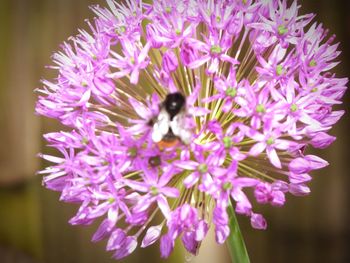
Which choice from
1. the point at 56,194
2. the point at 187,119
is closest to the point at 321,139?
the point at 187,119

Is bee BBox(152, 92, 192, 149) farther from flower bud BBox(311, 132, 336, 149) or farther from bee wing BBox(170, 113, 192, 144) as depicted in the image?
flower bud BBox(311, 132, 336, 149)

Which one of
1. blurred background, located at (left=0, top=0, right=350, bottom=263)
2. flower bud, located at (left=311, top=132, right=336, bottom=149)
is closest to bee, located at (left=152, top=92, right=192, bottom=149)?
flower bud, located at (left=311, top=132, right=336, bottom=149)

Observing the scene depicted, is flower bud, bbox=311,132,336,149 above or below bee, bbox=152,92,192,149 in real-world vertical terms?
below

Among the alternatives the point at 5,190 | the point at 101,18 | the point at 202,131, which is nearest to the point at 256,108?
the point at 202,131

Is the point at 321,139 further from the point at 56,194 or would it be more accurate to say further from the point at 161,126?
the point at 56,194

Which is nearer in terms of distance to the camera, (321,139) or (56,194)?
(321,139)

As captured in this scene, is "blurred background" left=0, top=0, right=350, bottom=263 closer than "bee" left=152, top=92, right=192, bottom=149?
No
